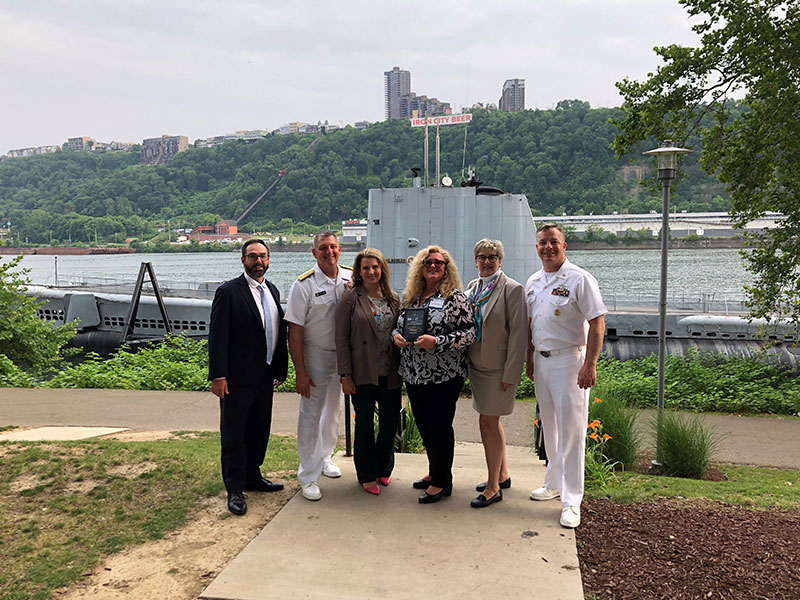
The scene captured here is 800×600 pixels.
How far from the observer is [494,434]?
402 centimetres

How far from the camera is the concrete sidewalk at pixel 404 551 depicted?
3.03 metres

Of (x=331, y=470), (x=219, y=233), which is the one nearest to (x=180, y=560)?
(x=331, y=470)

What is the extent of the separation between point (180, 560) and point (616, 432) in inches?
147

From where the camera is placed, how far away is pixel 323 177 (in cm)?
5419

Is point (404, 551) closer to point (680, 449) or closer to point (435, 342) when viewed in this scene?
point (435, 342)

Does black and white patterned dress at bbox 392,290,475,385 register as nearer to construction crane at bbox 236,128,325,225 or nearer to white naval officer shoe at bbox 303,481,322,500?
white naval officer shoe at bbox 303,481,322,500

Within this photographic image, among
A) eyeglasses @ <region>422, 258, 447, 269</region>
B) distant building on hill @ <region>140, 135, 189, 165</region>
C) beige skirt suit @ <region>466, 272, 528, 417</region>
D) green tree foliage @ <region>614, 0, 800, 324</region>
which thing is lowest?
beige skirt suit @ <region>466, 272, 528, 417</region>

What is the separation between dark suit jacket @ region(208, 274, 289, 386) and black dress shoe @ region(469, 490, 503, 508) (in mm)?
1580

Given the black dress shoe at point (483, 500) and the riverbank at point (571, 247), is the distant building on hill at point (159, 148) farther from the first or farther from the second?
the black dress shoe at point (483, 500)

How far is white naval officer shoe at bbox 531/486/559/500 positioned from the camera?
4.11 metres

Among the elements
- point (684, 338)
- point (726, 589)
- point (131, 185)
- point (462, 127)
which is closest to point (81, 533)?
point (726, 589)

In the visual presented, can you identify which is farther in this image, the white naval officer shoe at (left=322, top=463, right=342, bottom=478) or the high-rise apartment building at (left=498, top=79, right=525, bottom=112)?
the high-rise apartment building at (left=498, top=79, right=525, bottom=112)

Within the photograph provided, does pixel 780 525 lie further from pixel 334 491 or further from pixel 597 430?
pixel 334 491

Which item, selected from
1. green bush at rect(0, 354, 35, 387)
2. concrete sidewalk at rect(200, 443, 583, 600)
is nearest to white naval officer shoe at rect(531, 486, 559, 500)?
concrete sidewalk at rect(200, 443, 583, 600)
